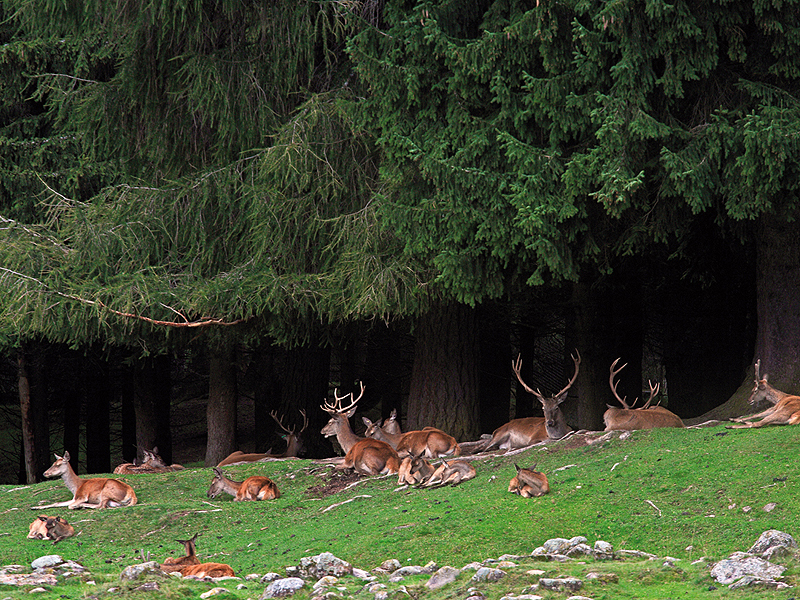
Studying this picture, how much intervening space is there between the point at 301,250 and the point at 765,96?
5763 millimetres

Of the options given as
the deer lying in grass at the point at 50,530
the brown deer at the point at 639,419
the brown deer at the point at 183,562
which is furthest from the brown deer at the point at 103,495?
the brown deer at the point at 639,419

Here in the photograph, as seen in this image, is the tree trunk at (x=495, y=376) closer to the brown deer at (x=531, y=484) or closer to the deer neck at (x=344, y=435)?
the deer neck at (x=344, y=435)

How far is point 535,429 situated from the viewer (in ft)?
36.1

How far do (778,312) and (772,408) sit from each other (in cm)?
161

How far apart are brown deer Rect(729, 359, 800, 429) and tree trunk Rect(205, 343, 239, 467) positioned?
9.41 meters

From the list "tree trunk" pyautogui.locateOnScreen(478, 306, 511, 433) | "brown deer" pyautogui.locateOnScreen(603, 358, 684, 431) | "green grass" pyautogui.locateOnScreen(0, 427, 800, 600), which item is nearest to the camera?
"green grass" pyautogui.locateOnScreen(0, 427, 800, 600)

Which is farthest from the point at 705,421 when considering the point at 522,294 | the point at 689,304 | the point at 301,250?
the point at 689,304

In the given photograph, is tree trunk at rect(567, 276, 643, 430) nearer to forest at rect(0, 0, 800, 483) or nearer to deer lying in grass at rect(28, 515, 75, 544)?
forest at rect(0, 0, 800, 483)

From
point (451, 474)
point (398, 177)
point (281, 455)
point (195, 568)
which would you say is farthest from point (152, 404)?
point (195, 568)

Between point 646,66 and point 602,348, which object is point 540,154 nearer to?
point 646,66

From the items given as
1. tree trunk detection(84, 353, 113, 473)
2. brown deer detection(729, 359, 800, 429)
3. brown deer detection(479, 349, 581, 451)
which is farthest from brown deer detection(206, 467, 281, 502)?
tree trunk detection(84, 353, 113, 473)

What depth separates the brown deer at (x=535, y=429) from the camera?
1085 centimetres

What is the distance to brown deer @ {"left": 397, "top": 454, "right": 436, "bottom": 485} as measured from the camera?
30.5ft

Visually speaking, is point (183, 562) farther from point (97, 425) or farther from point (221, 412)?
point (97, 425)
